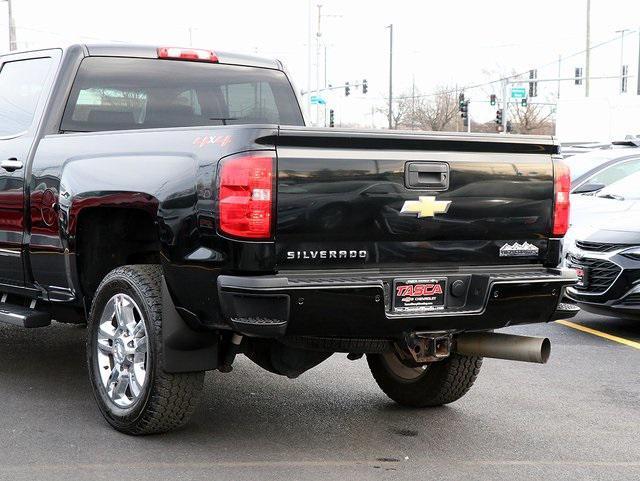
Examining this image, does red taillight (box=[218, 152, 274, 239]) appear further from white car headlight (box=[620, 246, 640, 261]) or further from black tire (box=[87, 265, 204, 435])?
white car headlight (box=[620, 246, 640, 261])

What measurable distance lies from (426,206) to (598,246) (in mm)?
4529

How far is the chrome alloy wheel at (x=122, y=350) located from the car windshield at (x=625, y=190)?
7263 millimetres

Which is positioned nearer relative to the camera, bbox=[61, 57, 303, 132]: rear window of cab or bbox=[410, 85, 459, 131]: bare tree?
bbox=[61, 57, 303, 132]: rear window of cab

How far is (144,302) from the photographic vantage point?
5105mm

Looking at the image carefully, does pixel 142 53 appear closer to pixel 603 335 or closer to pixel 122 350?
pixel 122 350

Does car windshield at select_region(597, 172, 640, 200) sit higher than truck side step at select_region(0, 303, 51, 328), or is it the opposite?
car windshield at select_region(597, 172, 640, 200)

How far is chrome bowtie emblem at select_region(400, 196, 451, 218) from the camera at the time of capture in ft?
16.0

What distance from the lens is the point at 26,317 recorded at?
6113 mm

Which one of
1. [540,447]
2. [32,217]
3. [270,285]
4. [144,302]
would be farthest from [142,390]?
[540,447]

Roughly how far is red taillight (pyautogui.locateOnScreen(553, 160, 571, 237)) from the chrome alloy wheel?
2214mm

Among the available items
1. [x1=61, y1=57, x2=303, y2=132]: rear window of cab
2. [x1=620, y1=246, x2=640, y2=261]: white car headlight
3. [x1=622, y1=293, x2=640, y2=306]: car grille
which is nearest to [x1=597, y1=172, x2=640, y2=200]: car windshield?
[x1=620, y1=246, x2=640, y2=261]: white car headlight

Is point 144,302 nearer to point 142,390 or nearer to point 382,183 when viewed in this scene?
point 142,390

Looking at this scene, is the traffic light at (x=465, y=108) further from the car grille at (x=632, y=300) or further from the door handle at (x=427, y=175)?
the door handle at (x=427, y=175)

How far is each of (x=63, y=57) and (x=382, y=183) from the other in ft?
8.72
